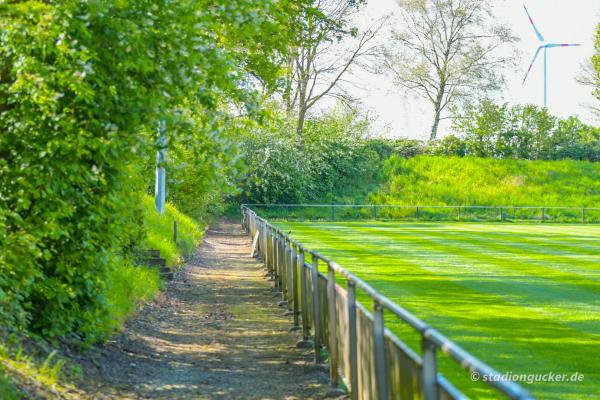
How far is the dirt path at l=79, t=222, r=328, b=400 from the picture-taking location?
8625mm

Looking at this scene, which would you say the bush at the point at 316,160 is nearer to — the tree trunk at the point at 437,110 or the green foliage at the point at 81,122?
the tree trunk at the point at 437,110

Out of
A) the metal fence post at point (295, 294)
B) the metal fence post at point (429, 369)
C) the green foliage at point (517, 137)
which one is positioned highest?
the green foliage at point (517, 137)

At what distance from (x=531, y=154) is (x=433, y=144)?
6.63 metres

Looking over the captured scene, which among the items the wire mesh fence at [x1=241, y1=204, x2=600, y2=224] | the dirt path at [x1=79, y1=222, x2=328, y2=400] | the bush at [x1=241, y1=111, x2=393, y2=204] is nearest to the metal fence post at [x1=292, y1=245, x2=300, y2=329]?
the dirt path at [x1=79, y1=222, x2=328, y2=400]

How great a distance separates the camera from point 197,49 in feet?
29.0

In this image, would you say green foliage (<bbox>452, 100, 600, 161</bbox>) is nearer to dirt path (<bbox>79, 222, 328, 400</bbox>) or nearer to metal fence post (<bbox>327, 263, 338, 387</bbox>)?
dirt path (<bbox>79, 222, 328, 400</bbox>)

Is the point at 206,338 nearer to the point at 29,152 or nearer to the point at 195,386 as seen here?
the point at 195,386

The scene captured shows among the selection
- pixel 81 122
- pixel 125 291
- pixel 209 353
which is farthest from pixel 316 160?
pixel 81 122

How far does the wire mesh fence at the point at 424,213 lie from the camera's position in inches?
1916

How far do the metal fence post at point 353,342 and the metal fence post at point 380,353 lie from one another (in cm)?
119

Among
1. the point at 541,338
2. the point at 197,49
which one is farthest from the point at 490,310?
the point at 197,49

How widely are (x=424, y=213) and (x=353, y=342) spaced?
4284 cm

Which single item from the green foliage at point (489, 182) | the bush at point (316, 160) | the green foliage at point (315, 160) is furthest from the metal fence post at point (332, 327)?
the green foliage at point (489, 182)

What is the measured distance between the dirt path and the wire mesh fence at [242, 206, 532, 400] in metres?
0.46
